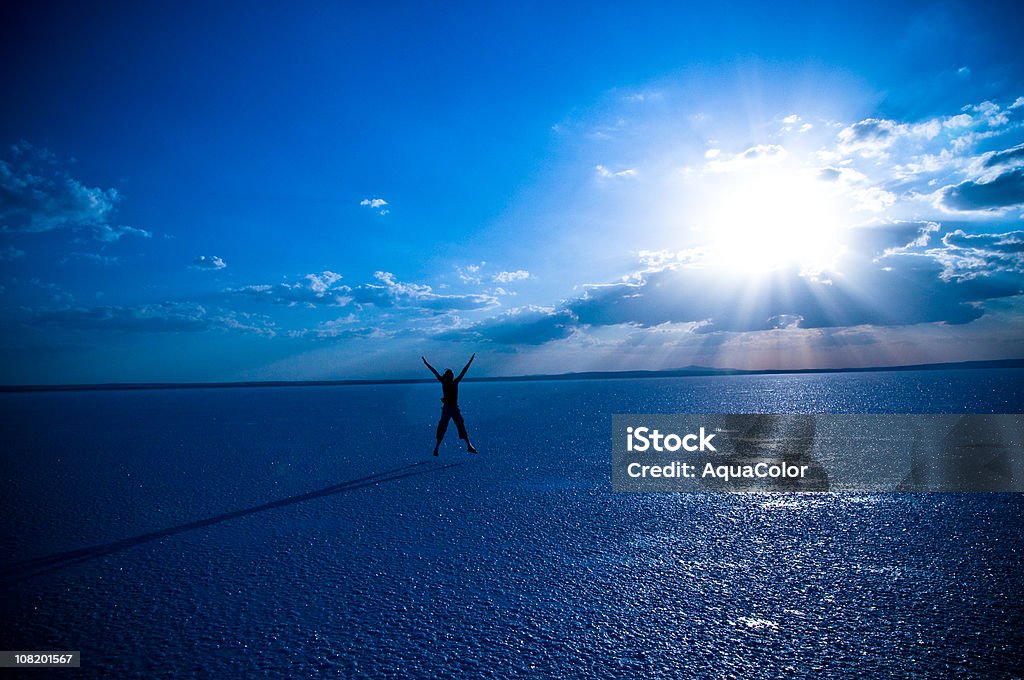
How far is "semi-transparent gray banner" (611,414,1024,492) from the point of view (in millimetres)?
10109

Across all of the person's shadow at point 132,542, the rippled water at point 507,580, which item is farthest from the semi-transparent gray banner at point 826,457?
the person's shadow at point 132,542

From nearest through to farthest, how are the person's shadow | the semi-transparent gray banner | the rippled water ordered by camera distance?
the rippled water
the person's shadow
the semi-transparent gray banner

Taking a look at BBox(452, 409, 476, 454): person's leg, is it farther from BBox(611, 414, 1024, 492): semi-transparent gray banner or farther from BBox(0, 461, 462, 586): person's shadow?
BBox(611, 414, 1024, 492): semi-transparent gray banner

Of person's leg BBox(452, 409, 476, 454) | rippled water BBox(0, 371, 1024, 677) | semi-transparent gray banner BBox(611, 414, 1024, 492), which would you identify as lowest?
semi-transparent gray banner BBox(611, 414, 1024, 492)

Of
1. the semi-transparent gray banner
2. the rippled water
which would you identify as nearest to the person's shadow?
the rippled water

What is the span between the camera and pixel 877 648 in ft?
13.2

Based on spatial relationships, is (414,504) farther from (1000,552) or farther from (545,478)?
(1000,552)

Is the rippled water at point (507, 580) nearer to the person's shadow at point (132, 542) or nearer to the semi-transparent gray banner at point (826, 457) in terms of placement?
the person's shadow at point (132, 542)

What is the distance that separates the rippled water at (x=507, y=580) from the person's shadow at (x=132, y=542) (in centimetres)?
4

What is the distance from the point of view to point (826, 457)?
13000mm

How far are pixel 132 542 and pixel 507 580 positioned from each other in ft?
18.1

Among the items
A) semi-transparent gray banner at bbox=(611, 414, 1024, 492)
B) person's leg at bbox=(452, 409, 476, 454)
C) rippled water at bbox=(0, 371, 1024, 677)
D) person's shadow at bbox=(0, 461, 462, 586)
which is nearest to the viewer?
rippled water at bbox=(0, 371, 1024, 677)

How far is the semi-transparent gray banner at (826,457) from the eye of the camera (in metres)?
10.1

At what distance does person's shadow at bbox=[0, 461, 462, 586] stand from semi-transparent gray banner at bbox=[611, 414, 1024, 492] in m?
5.51
